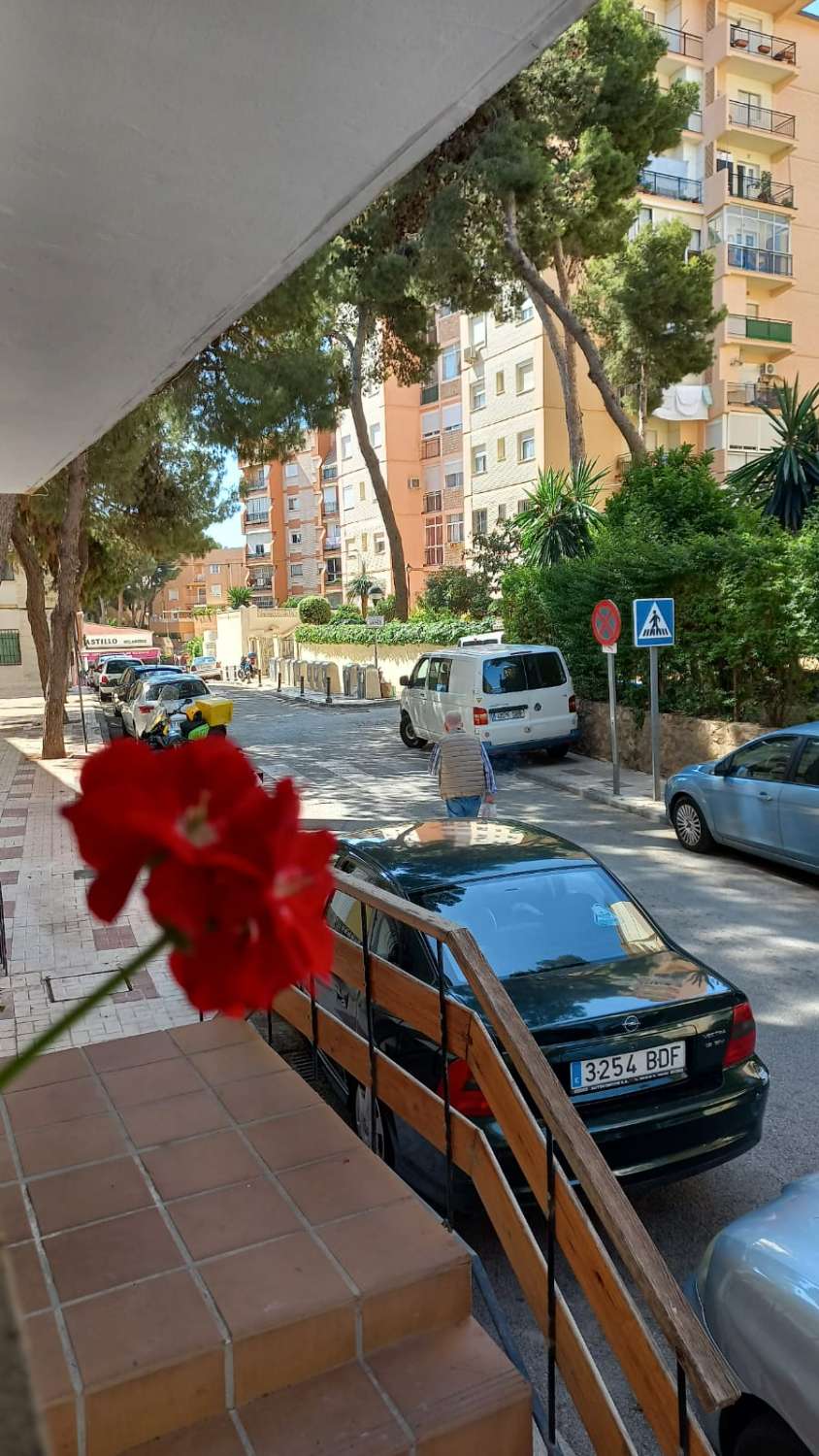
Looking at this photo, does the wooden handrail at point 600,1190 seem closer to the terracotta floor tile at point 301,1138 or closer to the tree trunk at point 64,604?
the terracotta floor tile at point 301,1138

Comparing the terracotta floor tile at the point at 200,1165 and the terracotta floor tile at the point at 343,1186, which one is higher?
the terracotta floor tile at the point at 200,1165

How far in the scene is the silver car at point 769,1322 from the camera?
241cm

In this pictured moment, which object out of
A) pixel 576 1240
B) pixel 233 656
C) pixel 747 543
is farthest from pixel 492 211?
pixel 233 656

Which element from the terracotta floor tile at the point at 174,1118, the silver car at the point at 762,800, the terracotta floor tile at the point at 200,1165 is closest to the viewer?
the terracotta floor tile at the point at 200,1165

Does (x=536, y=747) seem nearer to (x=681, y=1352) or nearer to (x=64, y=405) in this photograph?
(x=64, y=405)

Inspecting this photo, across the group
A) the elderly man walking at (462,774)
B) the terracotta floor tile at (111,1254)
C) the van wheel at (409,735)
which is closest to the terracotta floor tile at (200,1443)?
the terracotta floor tile at (111,1254)

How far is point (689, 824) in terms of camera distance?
34.7 feet

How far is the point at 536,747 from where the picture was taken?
16.1 m

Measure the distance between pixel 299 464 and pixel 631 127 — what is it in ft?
186

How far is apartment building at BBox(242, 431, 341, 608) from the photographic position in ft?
246

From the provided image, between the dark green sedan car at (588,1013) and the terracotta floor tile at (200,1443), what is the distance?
53.7 inches

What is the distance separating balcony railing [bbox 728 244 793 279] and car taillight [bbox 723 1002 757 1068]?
37.6m

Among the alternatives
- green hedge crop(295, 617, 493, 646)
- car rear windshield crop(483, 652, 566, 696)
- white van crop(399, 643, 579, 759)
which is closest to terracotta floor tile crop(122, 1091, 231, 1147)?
white van crop(399, 643, 579, 759)

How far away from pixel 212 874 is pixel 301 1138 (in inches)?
119
